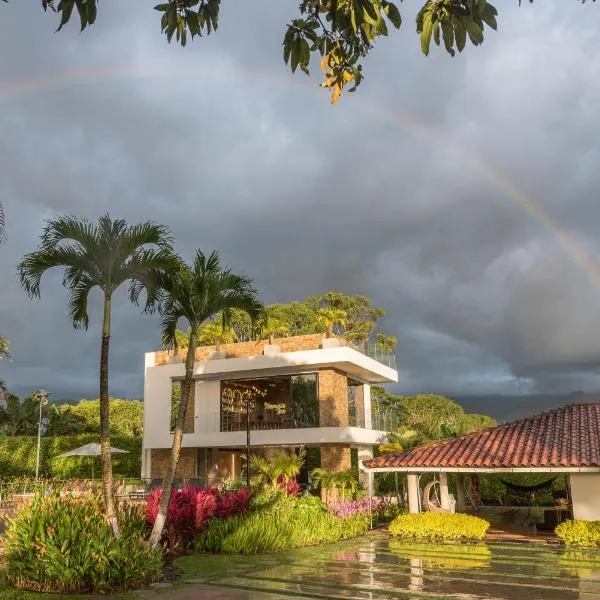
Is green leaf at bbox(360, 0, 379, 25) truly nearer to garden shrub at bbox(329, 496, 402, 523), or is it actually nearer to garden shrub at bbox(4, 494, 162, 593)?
garden shrub at bbox(4, 494, 162, 593)

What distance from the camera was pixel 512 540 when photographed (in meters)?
18.0

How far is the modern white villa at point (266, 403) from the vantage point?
27984 mm

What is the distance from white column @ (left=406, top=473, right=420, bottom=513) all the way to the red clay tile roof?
0.71 m

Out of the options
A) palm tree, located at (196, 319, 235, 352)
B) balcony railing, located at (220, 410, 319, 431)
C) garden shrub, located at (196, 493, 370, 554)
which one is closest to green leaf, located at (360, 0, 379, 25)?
garden shrub, located at (196, 493, 370, 554)

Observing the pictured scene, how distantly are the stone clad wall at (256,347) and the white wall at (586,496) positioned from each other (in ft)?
42.8

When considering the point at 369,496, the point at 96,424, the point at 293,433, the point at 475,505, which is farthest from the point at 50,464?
the point at 475,505

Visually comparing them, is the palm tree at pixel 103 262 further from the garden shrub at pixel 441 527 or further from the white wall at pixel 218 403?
the white wall at pixel 218 403

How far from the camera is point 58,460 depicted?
118 feet

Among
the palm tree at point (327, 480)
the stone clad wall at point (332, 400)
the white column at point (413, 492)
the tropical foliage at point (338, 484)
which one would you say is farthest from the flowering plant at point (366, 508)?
the stone clad wall at point (332, 400)

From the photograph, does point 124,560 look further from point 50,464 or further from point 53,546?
point 50,464

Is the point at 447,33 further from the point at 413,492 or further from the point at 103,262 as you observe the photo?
the point at 413,492

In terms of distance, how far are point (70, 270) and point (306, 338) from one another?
18.3 meters

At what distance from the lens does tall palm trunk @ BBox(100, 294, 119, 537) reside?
442 inches

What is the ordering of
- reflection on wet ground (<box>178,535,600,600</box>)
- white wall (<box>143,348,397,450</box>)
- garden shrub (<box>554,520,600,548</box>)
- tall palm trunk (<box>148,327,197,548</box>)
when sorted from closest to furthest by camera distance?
reflection on wet ground (<box>178,535,600,600</box>) → tall palm trunk (<box>148,327,197,548</box>) → garden shrub (<box>554,520,600,548</box>) → white wall (<box>143,348,397,450</box>)
